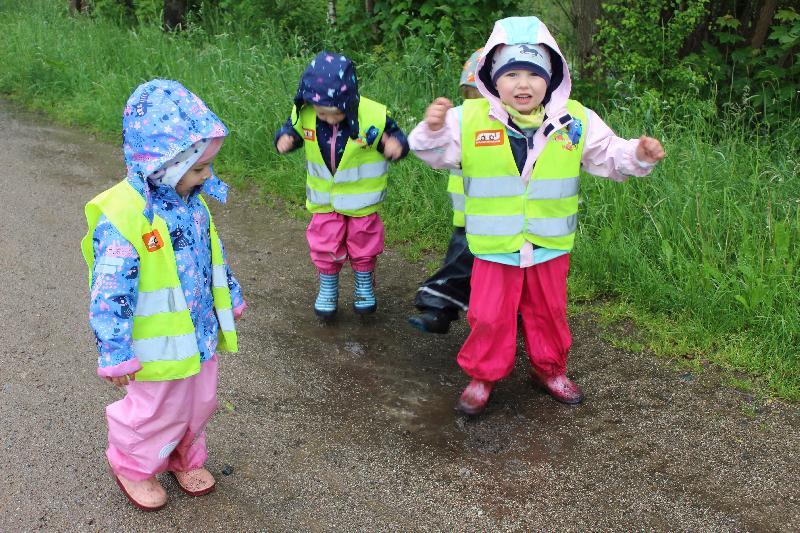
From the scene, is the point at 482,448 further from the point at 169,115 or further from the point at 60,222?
the point at 60,222

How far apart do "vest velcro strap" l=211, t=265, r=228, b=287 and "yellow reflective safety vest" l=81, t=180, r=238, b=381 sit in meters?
0.23

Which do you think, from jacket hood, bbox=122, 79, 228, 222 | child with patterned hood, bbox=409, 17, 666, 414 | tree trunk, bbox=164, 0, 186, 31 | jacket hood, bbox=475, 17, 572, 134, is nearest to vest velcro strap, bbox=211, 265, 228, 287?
Result: jacket hood, bbox=122, 79, 228, 222

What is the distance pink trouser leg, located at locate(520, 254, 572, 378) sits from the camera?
3645 mm

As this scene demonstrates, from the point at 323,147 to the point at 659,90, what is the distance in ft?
10.2

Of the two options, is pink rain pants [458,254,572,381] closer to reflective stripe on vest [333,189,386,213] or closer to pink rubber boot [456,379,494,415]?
pink rubber boot [456,379,494,415]

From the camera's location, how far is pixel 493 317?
3.63 meters

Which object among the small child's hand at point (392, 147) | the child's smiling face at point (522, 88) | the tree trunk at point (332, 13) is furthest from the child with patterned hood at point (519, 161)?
the tree trunk at point (332, 13)

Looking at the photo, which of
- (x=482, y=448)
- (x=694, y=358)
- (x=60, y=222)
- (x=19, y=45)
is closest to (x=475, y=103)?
(x=482, y=448)

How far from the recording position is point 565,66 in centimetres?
345

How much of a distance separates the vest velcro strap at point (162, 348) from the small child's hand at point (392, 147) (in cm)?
175

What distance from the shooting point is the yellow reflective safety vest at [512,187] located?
345 centimetres

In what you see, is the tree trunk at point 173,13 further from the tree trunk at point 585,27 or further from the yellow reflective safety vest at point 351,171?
the yellow reflective safety vest at point 351,171

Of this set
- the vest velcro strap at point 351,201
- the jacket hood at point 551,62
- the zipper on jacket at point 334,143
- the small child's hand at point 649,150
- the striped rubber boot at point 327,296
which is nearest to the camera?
the small child's hand at point 649,150

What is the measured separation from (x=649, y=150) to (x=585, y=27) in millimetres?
3881
